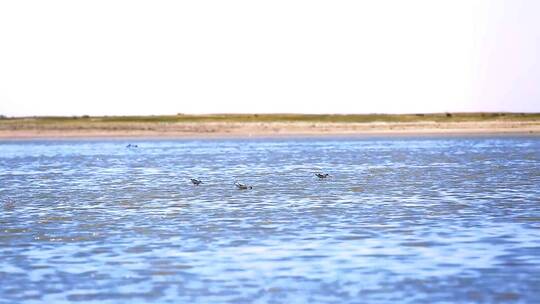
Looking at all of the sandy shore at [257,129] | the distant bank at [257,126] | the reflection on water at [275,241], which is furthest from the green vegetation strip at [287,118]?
the reflection on water at [275,241]

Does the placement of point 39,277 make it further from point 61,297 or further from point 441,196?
point 441,196

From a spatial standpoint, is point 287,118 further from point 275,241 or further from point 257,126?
point 275,241

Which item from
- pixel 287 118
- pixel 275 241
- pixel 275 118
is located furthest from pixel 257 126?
pixel 275 241

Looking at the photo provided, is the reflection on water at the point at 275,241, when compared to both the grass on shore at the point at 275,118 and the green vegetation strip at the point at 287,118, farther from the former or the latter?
the green vegetation strip at the point at 287,118

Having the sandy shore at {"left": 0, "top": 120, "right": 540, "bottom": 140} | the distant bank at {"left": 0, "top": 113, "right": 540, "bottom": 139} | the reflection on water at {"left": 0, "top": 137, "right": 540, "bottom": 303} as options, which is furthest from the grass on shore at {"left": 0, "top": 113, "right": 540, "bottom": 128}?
the reflection on water at {"left": 0, "top": 137, "right": 540, "bottom": 303}

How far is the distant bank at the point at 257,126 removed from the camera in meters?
119

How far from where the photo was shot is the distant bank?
119 meters

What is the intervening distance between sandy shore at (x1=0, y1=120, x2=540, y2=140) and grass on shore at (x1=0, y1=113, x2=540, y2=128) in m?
4.65

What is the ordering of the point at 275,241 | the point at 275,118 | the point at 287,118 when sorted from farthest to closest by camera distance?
1. the point at 287,118
2. the point at 275,118
3. the point at 275,241

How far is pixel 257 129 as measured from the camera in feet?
405

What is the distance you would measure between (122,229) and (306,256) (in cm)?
551

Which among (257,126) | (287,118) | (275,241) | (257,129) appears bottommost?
(257,129)

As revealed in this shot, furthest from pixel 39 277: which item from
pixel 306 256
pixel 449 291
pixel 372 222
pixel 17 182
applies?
pixel 17 182

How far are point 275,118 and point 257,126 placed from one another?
53.2 ft
